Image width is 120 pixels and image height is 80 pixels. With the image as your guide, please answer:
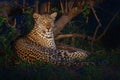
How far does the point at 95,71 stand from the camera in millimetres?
8875

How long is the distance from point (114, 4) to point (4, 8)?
352 cm

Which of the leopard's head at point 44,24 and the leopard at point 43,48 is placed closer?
the leopard at point 43,48

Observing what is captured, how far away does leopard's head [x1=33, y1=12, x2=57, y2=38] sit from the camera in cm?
1041

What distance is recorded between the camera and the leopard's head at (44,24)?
10406 mm

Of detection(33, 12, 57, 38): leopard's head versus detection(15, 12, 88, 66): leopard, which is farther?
detection(33, 12, 57, 38): leopard's head

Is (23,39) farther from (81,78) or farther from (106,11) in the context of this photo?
(106,11)

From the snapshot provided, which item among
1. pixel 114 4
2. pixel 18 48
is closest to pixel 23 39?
pixel 18 48

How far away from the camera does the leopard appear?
31.4 feet

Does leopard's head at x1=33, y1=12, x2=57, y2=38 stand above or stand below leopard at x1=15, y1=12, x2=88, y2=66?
above

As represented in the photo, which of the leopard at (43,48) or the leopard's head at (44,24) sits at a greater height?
the leopard's head at (44,24)

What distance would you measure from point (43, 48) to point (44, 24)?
2.24 feet

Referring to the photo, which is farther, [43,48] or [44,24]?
[44,24]

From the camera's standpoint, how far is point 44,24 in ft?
34.2

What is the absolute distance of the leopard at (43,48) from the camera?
959 cm
